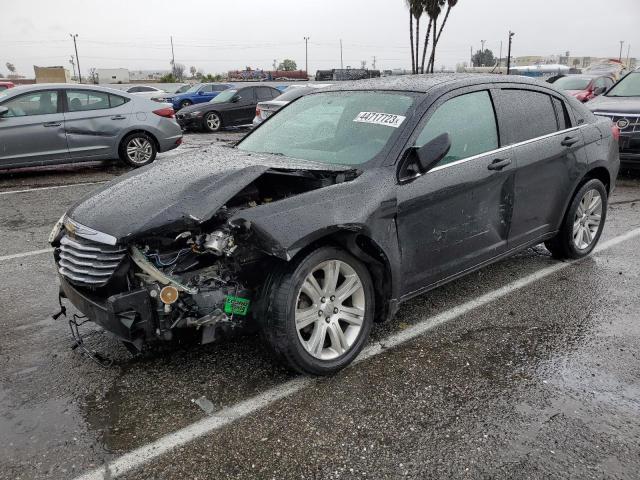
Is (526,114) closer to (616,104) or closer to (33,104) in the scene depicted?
(616,104)

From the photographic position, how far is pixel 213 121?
18.4 meters

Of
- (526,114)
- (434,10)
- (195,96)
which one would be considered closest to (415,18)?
(434,10)

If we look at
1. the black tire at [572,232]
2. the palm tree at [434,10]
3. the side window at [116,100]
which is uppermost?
the palm tree at [434,10]

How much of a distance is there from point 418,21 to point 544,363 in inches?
1180

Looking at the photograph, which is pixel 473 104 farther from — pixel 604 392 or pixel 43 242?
pixel 43 242

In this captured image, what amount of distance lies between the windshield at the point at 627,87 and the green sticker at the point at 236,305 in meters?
9.73

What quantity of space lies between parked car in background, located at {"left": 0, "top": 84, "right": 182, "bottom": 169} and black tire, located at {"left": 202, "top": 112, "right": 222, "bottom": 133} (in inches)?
299

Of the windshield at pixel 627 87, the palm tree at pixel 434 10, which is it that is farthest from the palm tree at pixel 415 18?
the windshield at pixel 627 87

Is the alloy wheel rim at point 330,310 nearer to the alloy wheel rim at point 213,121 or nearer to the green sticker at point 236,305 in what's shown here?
the green sticker at point 236,305

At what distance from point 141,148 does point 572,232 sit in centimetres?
796

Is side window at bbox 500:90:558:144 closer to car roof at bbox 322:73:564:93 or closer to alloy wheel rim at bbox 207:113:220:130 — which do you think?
car roof at bbox 322:73:564:93

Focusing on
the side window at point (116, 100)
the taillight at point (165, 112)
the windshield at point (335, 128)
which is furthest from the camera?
the taillight at point (165, 112)

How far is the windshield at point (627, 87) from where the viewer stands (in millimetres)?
10188

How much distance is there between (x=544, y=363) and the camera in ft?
11.1
